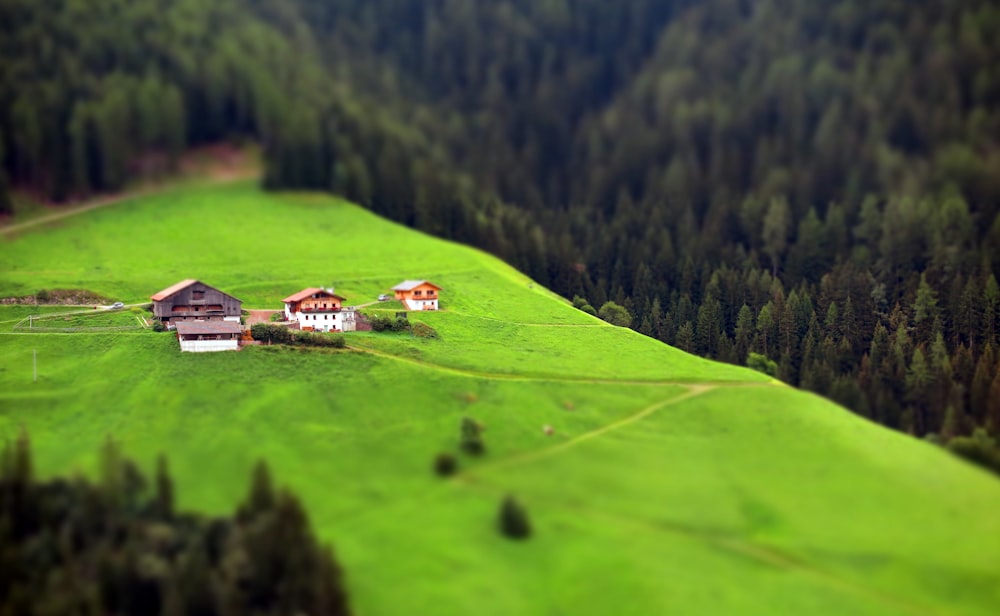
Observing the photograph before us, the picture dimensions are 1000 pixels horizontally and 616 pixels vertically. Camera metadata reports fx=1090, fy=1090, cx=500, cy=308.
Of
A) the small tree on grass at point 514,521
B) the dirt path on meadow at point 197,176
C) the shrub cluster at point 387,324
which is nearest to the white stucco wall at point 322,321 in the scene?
the shrub cluster at point 387,324

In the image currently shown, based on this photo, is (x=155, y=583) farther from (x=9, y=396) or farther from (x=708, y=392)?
(x=708, y=392)

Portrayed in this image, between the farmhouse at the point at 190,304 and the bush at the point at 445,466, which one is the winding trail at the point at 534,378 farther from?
the farmhouse at the point at 190,304

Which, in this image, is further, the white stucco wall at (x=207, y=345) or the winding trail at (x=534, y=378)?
the white stucco wall at (x=207, y=345)

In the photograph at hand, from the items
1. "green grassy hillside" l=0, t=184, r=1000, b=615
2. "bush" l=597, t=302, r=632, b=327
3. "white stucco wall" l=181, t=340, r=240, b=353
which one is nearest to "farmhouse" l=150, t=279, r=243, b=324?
"green grassy hillside" l=0, t=184, r=1000, b=615

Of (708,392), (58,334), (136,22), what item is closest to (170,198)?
(136,22)

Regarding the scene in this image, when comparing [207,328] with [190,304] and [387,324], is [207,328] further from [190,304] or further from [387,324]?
[387,324]
